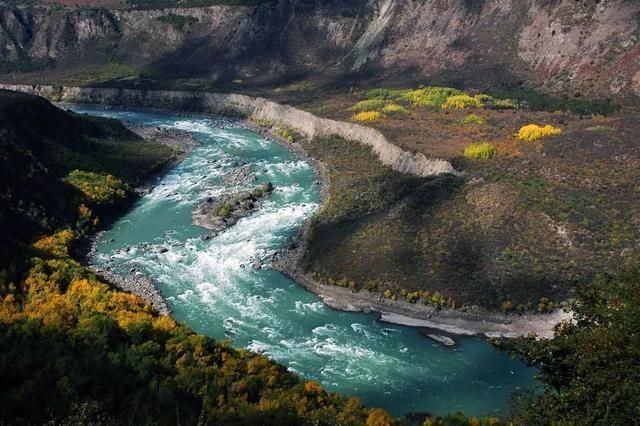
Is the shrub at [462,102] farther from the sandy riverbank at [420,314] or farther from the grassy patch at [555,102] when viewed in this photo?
the sandy riverbank at [420,314]

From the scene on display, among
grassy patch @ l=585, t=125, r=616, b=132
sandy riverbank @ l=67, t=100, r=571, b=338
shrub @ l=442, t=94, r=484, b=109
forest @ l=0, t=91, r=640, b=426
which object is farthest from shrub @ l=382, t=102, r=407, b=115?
forest @ l=0, t=91, r=640, b=426

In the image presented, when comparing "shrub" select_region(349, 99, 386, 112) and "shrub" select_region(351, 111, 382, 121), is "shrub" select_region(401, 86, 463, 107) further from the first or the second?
"shrub" select_region(351, 111, 382, 121)

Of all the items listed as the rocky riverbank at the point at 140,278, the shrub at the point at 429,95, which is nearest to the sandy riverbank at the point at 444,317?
the rocky riverbank at the point at 140,278

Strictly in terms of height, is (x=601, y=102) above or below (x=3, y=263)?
above

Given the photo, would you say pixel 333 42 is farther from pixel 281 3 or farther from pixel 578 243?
pixel 578 243

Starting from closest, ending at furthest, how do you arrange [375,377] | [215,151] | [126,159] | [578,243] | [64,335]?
[64,335], [375,377], [578,243], [126,159], [215,151]

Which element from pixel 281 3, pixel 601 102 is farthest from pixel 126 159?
pixel 281 3
